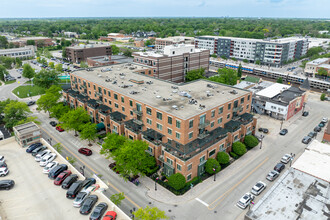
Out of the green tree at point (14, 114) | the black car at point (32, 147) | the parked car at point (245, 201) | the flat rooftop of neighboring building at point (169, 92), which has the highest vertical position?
the flat rooftop of neighboring building at point (169, 92)

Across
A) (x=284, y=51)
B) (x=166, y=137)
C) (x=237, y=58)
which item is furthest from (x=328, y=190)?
(x=237, y=58)

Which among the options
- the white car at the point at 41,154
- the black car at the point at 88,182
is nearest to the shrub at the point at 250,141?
the black car at the point at 88,182

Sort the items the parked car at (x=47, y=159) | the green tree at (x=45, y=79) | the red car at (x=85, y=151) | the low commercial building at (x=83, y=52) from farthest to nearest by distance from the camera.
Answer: the low commercial building at (x=83, y=52)
the green tree at (x=45, y=79)
the red car at (x=85, y=151)
the parked car at (x=47, y=159)

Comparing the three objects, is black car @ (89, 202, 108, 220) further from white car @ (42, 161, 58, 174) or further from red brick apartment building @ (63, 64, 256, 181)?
white car @ (42, 161, 58, 174)

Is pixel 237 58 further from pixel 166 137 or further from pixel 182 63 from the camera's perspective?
pixel 166 137

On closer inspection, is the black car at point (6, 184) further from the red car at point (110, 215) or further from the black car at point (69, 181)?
the red car at point (110, 215)

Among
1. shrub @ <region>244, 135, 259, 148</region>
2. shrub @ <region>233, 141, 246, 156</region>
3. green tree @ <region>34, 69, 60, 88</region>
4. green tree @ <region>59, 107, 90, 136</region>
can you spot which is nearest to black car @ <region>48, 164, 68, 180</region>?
green tree @ <region>59, 107, 90, 136</region>
